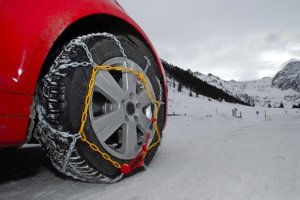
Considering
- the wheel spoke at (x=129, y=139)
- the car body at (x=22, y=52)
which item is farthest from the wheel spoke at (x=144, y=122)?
the car body at (x=22, y=52)

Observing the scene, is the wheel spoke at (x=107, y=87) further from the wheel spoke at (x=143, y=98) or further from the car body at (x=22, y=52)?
the car body at (x=22, y=52)

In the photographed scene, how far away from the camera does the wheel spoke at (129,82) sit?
2.09 metres

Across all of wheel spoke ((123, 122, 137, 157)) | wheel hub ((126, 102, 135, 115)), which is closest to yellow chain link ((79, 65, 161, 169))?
wheel spoke ((123, 122, 137, 157))

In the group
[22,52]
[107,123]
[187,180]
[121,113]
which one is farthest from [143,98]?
[22,52]

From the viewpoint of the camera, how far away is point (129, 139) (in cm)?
207

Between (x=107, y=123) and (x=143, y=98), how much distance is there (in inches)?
17.1

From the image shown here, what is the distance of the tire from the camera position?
5.51 feet

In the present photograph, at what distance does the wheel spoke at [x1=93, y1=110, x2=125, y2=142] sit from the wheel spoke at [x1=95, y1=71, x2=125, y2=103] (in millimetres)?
104

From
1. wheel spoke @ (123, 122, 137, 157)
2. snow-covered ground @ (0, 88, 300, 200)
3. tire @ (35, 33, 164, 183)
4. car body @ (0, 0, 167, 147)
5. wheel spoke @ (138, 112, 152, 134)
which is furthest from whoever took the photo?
wheel spoke @ (138, 112, 152, 134)

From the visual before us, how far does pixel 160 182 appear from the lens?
2.06 meters

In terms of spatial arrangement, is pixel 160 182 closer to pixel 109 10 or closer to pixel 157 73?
pixel 157 73

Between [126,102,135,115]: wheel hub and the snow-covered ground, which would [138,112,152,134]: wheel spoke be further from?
the snow-covered ground

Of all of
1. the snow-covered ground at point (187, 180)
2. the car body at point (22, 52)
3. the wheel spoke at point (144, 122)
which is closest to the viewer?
the car body at point (22, 52)

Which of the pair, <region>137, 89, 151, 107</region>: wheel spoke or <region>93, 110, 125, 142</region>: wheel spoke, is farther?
<region>137, 89, 151, 107</region>: wheel spoke
